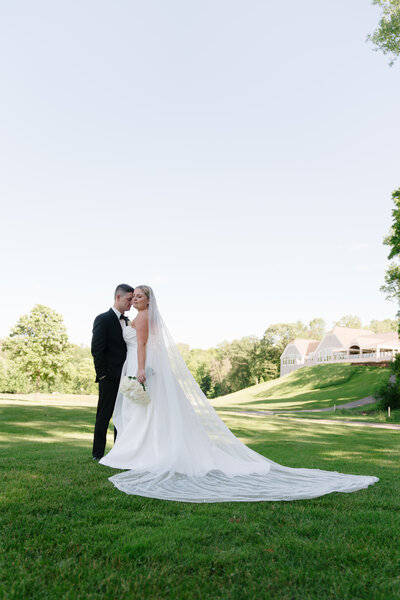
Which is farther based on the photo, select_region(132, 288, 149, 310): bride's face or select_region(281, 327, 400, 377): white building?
select_region(281, 327, 400, 377): white building

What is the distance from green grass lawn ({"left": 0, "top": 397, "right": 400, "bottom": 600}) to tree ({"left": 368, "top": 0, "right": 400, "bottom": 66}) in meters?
19.9

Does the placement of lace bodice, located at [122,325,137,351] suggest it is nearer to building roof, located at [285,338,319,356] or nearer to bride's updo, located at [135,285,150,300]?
bride's updo, located at [135,285,150,300]

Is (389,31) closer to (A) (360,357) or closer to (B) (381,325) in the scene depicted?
(A) (360,357)

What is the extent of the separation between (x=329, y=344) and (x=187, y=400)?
70042mm

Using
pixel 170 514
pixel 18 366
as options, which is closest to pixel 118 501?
pixel 170 514

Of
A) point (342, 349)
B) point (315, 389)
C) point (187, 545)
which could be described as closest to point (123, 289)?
point (187, 545)

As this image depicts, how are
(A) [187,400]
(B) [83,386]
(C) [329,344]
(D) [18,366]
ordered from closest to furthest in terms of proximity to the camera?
(A) [187,400] < (D) [18,366] < (C) [329,344] < (B) [83,386]

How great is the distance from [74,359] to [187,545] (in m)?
86.6

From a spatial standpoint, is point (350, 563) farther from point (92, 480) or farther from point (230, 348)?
point (230, 348)

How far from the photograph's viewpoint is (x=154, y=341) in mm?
6586

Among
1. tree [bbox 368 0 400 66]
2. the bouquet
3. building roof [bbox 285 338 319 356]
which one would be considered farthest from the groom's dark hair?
building roof [bbox 285 338 319 356]

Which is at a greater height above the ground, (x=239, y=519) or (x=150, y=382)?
(x=150, y=382)

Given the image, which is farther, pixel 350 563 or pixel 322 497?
pixel 322 497

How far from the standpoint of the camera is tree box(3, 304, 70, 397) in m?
39.8
